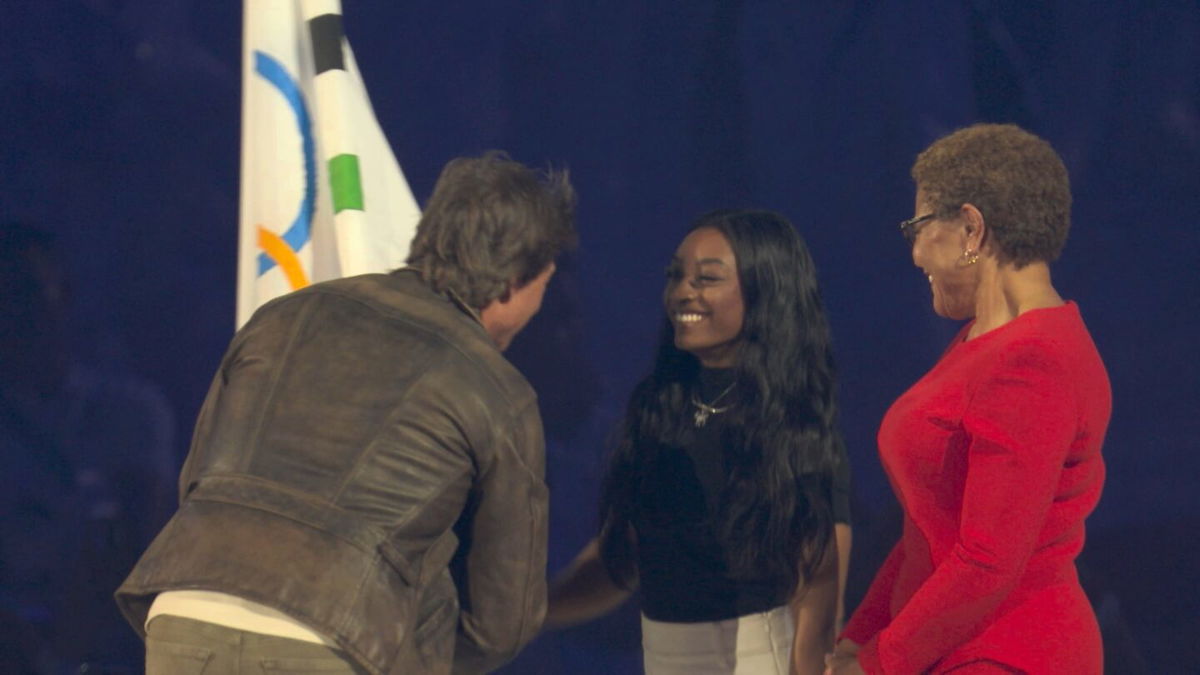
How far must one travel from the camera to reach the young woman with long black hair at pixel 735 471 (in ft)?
7.64

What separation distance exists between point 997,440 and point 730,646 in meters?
0.76

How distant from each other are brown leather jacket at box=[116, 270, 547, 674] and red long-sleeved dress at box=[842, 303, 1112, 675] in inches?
22.3

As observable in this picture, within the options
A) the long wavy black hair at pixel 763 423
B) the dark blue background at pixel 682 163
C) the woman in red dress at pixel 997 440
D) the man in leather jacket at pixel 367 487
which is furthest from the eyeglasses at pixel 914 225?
the dark blue background at pixel 682 163

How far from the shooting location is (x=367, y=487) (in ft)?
5.45

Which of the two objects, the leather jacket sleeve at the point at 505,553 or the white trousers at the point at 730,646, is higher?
the leather jacket sleeve at the point at 505,553

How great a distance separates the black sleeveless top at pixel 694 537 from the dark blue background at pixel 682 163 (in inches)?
17.6

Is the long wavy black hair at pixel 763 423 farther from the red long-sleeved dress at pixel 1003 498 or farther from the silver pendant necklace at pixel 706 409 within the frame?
the red long-sleeved dress at pixel 1003 498

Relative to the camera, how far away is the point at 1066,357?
1782 millimetres

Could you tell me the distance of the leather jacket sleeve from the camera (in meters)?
1.74

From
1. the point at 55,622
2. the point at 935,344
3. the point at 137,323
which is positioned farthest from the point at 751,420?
the point at 55,622

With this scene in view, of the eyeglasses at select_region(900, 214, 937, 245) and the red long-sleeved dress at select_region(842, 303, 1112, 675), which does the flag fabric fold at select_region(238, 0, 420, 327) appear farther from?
the red long-sleeved dress at select_region(842, 303, 1112, 675)

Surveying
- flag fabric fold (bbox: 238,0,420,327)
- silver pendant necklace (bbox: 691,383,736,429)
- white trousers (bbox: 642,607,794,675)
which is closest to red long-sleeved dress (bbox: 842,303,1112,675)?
white trousers (bbox: 642,607,794,675)

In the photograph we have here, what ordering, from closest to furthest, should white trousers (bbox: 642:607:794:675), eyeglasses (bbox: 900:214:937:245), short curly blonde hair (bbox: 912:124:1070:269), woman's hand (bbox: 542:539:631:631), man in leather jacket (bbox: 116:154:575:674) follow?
man in leather jacket (bbox: 116:154:575:674), short curly blonde hair (bbox: 912:124:1070:269), eyeglasses (bbox: 900:214:937:245), white trousers (bbox: 642:607:794:675), woman's hand (bbox: 542:539:631:631)

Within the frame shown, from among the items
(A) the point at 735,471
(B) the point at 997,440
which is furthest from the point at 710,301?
(B) the point at 997,440
